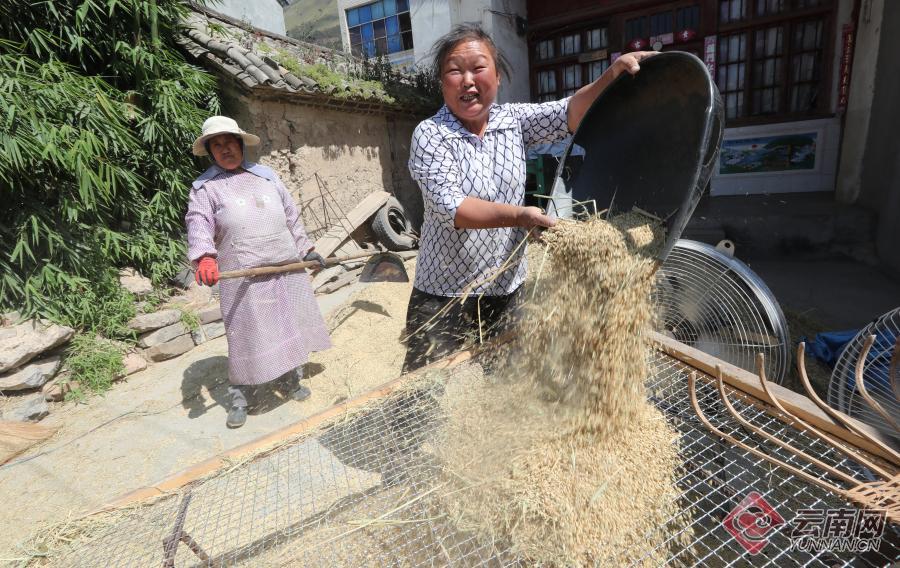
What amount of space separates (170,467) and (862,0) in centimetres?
881

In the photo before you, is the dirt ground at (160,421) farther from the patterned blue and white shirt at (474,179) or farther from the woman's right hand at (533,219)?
the woman's right hand at (533,219)

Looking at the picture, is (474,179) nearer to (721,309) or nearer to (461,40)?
(461,40)

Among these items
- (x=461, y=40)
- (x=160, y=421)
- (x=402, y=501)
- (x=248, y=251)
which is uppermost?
(x=461, y=40)

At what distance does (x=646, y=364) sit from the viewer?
1.54 m

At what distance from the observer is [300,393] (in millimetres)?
3252

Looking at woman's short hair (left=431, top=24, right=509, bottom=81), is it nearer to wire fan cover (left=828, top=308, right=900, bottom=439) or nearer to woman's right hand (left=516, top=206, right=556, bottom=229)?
woman's right hand (left=516, top=206, right=556, bottom=229)

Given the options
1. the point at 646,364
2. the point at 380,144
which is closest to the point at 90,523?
the point at 646,364

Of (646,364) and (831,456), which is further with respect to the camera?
(646,364)

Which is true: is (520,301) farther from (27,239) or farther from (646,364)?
(27,239)

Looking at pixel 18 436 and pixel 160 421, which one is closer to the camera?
pixel 18 436

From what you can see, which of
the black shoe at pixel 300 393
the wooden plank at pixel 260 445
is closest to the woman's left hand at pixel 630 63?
the wooden plank at pixel 260 445

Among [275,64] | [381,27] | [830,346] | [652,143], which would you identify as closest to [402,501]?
[652,143]

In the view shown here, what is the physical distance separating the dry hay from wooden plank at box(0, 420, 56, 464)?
10.3 feet

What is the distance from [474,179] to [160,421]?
2883 mm
